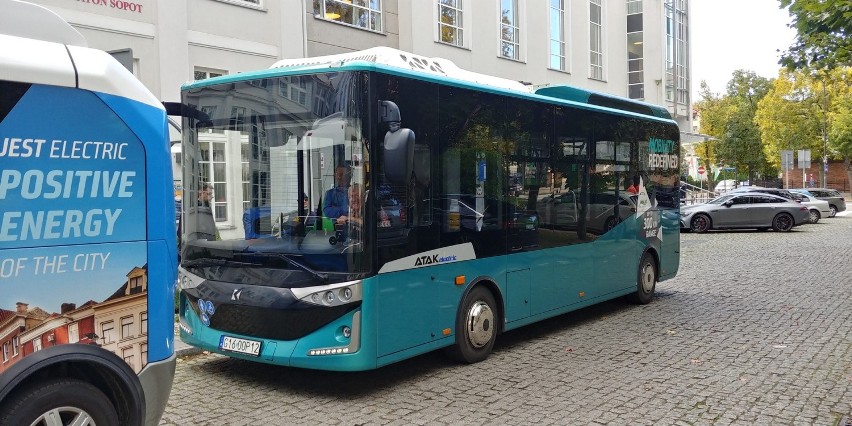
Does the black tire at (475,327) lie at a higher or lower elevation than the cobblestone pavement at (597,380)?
higher

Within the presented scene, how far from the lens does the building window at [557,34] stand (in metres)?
28.2

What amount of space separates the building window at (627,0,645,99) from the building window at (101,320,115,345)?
32.6 meters

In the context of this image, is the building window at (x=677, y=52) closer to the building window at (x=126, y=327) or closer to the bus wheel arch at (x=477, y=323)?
the bus wheel arch at (x=477, y=323)

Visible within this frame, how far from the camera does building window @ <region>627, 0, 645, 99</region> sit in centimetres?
3438

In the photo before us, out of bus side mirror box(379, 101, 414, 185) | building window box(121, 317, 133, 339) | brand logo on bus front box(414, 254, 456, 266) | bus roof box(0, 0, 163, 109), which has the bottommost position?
building window box(121, 317, 133, 339)

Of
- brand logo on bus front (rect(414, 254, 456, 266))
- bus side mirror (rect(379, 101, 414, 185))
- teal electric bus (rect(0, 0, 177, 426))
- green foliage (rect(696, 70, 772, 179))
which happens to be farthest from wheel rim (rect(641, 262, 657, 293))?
green foliage (rect(696, 70, 772, 179))

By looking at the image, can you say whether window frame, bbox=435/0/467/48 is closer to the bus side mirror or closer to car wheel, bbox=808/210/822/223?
the bus side mirror

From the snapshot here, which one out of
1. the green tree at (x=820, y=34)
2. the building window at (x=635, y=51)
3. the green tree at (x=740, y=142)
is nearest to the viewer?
the green tree at (x=820, y=34)

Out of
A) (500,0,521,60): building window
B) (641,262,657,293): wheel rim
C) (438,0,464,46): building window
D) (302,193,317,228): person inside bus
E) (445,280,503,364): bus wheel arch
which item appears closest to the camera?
(302,193,317,228): person inside bus

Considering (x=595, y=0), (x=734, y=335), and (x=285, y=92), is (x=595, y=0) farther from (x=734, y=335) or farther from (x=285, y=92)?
(x=285, y=92)

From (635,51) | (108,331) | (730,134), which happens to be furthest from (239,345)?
(730,134)

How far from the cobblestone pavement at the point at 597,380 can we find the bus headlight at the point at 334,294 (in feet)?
2.85

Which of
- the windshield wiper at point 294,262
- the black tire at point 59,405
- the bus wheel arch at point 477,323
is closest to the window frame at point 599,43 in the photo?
the bus wheel arch at point 477,323

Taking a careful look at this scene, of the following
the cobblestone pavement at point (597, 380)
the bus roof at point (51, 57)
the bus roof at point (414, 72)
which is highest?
the bus roof at point (414, 72)
